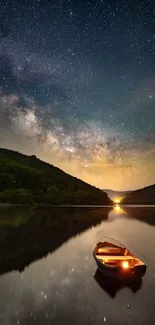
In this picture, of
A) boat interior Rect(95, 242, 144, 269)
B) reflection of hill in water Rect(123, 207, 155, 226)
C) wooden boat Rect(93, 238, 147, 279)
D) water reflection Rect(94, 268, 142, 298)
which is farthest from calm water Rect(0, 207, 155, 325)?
reflection of hill in water Rect(123, 207, 155, 226)

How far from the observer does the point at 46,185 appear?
19438cm

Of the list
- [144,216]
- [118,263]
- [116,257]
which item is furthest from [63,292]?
[144,216]

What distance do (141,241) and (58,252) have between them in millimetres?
16125

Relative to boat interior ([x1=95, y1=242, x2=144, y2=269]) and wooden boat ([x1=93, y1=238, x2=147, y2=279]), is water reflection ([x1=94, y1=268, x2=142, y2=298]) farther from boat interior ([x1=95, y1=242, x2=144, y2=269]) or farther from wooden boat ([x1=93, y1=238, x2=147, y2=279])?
boat interior ([x1=95, y1=242, x2=144, y2=269])

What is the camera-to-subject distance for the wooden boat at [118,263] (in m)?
19.1

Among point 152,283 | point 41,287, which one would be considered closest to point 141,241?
point 152,283

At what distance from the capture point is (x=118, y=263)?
21.9 meters

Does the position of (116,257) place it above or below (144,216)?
below

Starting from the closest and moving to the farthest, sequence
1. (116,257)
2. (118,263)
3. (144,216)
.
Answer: (118,263), (116,257), (144,216)

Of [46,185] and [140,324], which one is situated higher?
[46,185]

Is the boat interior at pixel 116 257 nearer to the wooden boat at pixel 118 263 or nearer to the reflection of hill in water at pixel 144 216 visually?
the wooden boat at pixel 118 263

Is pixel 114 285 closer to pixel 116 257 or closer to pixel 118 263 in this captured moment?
pixel 118 263

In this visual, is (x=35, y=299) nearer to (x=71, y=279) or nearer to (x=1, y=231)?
(x=71, y=279)

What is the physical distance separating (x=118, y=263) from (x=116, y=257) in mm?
1952
